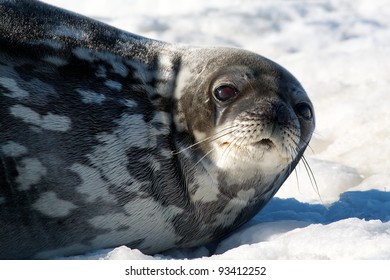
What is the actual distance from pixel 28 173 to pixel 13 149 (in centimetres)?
10

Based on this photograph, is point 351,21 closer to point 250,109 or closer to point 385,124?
point 385,124

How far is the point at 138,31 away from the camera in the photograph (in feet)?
24.6

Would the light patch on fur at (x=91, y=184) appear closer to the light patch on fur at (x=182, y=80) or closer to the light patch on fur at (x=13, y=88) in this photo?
the light patch on fur at (x=13, y=88)

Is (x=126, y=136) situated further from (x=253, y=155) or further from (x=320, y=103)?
(x=320, y=103)

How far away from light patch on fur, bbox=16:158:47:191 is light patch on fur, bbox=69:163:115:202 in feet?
0.37

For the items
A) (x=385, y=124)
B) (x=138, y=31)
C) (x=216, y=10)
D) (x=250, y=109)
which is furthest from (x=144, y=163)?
(x=216, y=10)

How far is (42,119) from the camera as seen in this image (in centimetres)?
277

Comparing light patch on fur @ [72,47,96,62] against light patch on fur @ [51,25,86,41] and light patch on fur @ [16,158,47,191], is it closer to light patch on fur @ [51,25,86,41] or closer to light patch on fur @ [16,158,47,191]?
light patch on fur @ [51,25,86,41]

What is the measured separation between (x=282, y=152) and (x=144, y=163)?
501mm

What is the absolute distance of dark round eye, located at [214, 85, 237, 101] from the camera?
9.75 feet

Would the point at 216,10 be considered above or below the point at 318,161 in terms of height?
above

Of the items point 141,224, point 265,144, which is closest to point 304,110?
point 265,144

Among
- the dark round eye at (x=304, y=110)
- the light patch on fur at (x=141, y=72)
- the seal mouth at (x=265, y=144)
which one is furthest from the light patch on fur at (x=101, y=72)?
the dark round eye at (x=304, y=110)

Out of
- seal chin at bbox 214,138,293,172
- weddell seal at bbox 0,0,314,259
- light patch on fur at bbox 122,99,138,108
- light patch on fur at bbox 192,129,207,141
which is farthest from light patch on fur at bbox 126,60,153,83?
seal chin at bbox 214,138,293,172
